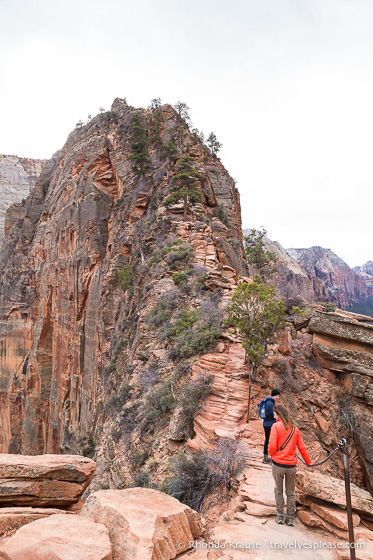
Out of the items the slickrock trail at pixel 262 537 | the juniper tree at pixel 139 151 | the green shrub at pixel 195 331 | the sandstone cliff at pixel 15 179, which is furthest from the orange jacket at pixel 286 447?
the sandstone cliff at pixel 15 179

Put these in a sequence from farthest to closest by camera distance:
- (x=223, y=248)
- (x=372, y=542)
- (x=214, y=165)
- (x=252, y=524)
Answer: (x=214, y=165), (x=223, y=248), (x=252, y=524), (x=372, y=542)

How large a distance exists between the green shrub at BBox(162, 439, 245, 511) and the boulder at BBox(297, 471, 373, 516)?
1551mm

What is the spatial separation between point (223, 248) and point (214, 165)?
1131cm

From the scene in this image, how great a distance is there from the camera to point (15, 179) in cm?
8881

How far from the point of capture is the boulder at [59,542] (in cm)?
326

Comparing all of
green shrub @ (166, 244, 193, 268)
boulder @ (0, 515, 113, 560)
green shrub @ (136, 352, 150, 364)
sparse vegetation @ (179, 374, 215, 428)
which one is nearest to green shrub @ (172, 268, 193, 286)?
green shrub @ (166, 244, 193, 268)

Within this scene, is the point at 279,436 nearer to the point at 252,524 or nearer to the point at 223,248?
the point at 252,524

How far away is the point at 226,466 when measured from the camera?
694cm

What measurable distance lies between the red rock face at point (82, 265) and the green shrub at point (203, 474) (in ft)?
27.6

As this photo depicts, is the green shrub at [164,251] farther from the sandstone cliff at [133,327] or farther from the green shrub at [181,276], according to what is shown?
the green shrub at [181,276]

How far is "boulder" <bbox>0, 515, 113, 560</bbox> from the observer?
326 cm

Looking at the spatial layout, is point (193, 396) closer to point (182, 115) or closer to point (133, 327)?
point (133, 327)

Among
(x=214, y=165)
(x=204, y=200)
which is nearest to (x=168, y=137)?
(x=214, y=165)

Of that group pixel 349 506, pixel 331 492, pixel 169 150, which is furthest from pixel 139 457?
pixel 169 150
